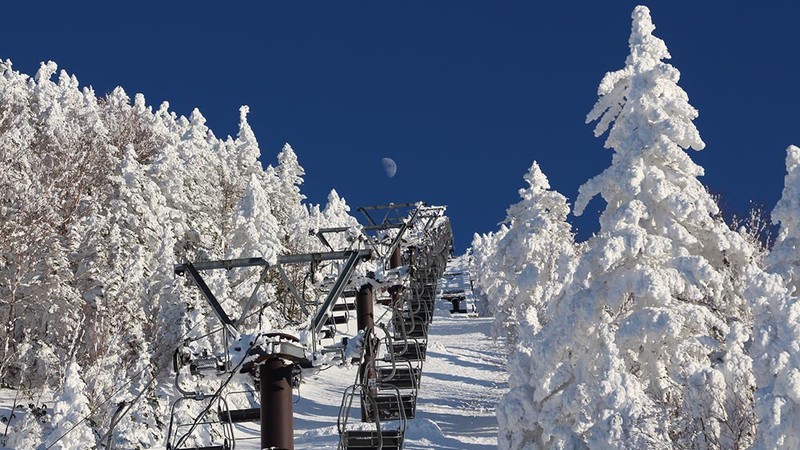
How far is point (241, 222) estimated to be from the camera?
4672 centimetres

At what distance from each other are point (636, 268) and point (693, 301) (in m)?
1.74

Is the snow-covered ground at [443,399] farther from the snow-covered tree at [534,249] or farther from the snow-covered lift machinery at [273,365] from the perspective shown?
the snow-covered lift machinery at [273,365]

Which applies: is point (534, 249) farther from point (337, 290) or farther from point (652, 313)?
point (337, 290)

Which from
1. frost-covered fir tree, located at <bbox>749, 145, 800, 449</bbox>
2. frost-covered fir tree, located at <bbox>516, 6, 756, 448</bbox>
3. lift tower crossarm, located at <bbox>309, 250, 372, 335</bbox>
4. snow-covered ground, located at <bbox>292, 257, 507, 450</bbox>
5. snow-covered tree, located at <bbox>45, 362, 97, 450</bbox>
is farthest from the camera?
snow-covered ground, located at <bbox>292, 257, 507, 450</bbox>

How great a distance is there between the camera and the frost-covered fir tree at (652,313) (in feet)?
66.3

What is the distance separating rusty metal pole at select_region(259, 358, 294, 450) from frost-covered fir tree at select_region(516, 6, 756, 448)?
904 centimetres

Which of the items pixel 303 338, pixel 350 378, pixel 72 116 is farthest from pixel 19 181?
pixel 303 338

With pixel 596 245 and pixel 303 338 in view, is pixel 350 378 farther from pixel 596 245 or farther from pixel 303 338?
pixel 303 338

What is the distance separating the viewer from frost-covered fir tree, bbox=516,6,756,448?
2022 centimetres

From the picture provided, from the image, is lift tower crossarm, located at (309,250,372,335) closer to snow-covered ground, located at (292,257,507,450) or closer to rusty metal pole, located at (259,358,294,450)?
rusty metal pole, located at (259,358,294,450)

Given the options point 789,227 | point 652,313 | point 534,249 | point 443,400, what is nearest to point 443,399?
point 443,400

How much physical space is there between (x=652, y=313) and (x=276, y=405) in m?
11.5

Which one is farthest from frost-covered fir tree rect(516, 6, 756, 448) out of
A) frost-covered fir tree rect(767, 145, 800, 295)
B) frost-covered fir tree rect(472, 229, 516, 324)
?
frost-covered fir tree rect(472, 229, 516, 324)

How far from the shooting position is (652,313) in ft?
71.1
